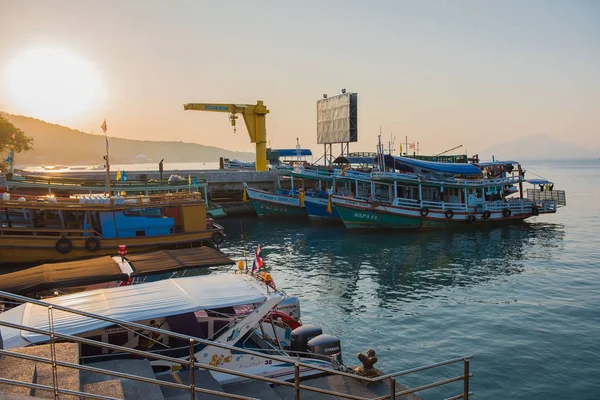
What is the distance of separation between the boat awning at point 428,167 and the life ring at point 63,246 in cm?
2348

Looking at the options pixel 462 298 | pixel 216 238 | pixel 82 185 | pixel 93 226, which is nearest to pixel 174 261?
pixel 462 298

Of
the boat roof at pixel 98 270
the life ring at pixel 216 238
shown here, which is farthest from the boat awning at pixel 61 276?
the life ring at pixel 216 238

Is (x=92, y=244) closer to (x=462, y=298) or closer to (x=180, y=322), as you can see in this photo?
(x=180, y=322)

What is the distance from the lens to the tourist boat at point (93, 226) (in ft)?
76.0

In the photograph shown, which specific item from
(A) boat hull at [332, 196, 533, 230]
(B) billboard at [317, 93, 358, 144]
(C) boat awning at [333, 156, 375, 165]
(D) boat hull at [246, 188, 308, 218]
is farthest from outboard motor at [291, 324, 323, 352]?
(B) billboard at [317, 93, 358, 144]

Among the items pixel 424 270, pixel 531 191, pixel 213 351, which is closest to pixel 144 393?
pixel 213 351

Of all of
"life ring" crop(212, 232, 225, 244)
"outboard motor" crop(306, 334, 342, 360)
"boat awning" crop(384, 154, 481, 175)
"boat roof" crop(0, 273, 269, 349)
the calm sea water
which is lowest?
→ the calm sea water

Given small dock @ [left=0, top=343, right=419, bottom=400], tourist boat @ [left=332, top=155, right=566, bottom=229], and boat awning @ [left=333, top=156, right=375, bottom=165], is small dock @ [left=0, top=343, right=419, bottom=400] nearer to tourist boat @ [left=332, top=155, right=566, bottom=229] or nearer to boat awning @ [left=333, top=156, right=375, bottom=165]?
tourist boat @ [left=332, top=155, right=566, bottom=229]

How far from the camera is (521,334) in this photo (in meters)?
15.0

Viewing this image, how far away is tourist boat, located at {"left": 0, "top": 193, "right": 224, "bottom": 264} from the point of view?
76.0 ft

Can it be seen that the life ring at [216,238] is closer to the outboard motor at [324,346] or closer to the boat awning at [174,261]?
the boat awning at [174,261]

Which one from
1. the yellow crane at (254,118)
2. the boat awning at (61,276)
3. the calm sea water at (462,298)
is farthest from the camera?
the yellow crane at (254,118)

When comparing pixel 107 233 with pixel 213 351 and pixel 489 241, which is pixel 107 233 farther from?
pixel 489 241

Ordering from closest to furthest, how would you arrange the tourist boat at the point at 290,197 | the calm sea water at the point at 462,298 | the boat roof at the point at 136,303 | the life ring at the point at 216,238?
the boat roof at the point at 136,303
the calm sea water at the point at 462,298
the life ring at the point at 216,238
the tourist boat at the point at 290,197
